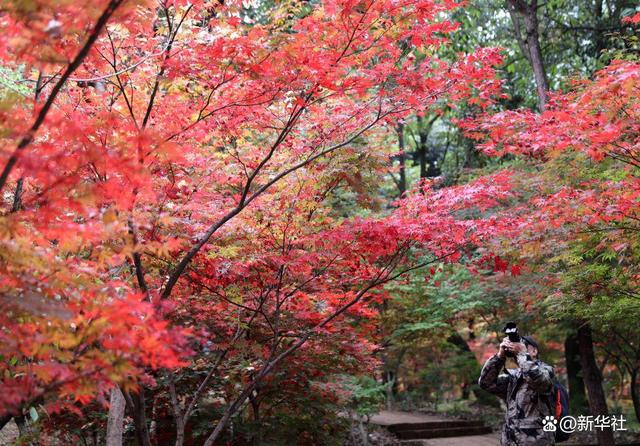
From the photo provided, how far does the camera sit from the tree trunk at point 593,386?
10164mm

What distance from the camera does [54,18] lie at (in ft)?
8.11

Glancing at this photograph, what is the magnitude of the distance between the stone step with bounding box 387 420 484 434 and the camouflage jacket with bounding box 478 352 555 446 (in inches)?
322

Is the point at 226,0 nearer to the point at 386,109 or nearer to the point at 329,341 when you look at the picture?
the point at 386,109

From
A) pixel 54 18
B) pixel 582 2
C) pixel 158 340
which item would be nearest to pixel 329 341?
pixel 158 340

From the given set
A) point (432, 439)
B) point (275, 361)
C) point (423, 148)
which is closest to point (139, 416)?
point (275, 361)

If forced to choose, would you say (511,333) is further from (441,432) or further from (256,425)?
(441,432)

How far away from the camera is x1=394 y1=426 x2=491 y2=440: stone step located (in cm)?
1215

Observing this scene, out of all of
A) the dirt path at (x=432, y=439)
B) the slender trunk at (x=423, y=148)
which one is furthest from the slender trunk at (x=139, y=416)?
the slender trunk at (x=423, y=148)

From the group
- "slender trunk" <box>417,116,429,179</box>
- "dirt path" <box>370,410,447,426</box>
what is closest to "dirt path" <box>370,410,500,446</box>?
"dirt path" <box>370,410,447,426</box>

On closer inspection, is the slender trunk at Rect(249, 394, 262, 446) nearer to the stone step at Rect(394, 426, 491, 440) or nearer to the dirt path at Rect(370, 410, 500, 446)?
the dirt path at Rect(370, 410, 500, 446)

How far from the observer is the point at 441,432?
12586 millimetres

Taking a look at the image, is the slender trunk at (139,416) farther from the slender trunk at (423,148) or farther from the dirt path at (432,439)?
the slender trunk at (423,148)

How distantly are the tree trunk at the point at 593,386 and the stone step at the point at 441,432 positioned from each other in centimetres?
325

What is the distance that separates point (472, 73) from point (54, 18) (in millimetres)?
3743
